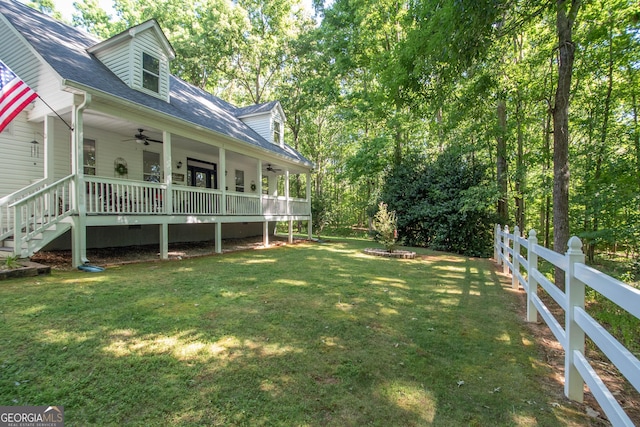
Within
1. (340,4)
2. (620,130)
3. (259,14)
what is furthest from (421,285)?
(259,14)

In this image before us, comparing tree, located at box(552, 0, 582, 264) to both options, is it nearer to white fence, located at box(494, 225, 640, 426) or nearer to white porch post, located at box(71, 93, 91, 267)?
white fence, located at box(494, 225, 640, 426)

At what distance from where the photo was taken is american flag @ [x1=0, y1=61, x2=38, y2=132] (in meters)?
5.51

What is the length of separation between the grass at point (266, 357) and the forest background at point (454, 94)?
379 cm

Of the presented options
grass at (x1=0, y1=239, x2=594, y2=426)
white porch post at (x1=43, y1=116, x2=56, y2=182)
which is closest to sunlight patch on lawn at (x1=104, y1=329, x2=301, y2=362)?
grass at (x1=0, y1=239, x2=594, y2=426)

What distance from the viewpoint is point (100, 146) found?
9133 millimetres

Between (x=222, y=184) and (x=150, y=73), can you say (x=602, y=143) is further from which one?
(x=150, y=73)

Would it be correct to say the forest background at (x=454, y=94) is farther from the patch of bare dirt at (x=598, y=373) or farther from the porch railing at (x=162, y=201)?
the porch railing at (x=162, y=201)

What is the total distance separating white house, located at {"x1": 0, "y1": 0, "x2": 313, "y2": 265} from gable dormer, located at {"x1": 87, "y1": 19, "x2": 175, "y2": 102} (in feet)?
0.09

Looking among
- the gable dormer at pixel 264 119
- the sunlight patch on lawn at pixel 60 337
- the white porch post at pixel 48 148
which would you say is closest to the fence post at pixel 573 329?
the sunlight patch on lawn at pixel 60 337

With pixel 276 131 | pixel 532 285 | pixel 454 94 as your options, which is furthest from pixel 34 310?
pixel 276 131

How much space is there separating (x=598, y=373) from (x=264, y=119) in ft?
48.0

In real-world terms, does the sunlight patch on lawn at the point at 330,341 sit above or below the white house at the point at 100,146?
below

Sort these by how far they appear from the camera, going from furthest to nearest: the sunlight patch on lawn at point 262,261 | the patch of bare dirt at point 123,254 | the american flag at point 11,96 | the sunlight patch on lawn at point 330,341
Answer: the sunlight patch on lawn at point 262,261 < the patch of bare dirt at point 123,254 < the american flag at point 11,96 < the sunlight patch on lawn at point 330,341

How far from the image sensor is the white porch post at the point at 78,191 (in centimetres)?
639
